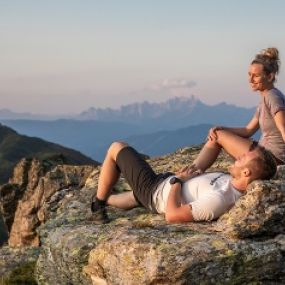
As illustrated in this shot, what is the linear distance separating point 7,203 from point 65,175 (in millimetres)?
22895

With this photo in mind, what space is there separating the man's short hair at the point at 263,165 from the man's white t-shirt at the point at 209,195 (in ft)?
2.19

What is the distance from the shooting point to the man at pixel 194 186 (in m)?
11.5

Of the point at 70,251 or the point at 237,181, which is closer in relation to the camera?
the point at 237,181

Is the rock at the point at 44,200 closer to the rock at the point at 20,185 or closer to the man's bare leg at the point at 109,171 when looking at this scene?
the man's bare leg at the point at 109,171

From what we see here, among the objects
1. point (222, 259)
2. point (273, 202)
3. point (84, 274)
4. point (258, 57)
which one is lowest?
point (84, 274)

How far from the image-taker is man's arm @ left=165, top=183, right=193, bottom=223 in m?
11.7

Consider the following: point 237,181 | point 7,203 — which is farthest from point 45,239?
point 7,203

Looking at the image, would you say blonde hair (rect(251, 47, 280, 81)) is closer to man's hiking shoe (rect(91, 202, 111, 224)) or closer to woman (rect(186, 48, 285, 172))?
woman (rect(186, 48, 285, 172))

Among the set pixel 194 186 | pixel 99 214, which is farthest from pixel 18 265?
pixel 194 186

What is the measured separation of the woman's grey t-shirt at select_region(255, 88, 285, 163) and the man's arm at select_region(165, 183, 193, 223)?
384 centimetres

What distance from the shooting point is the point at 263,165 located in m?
11.5

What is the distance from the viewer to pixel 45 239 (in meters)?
14.4

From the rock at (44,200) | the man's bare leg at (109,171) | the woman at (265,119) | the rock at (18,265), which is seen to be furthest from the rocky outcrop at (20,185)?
the woman at (265,119)

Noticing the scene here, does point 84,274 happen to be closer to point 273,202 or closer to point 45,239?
point 45,239
